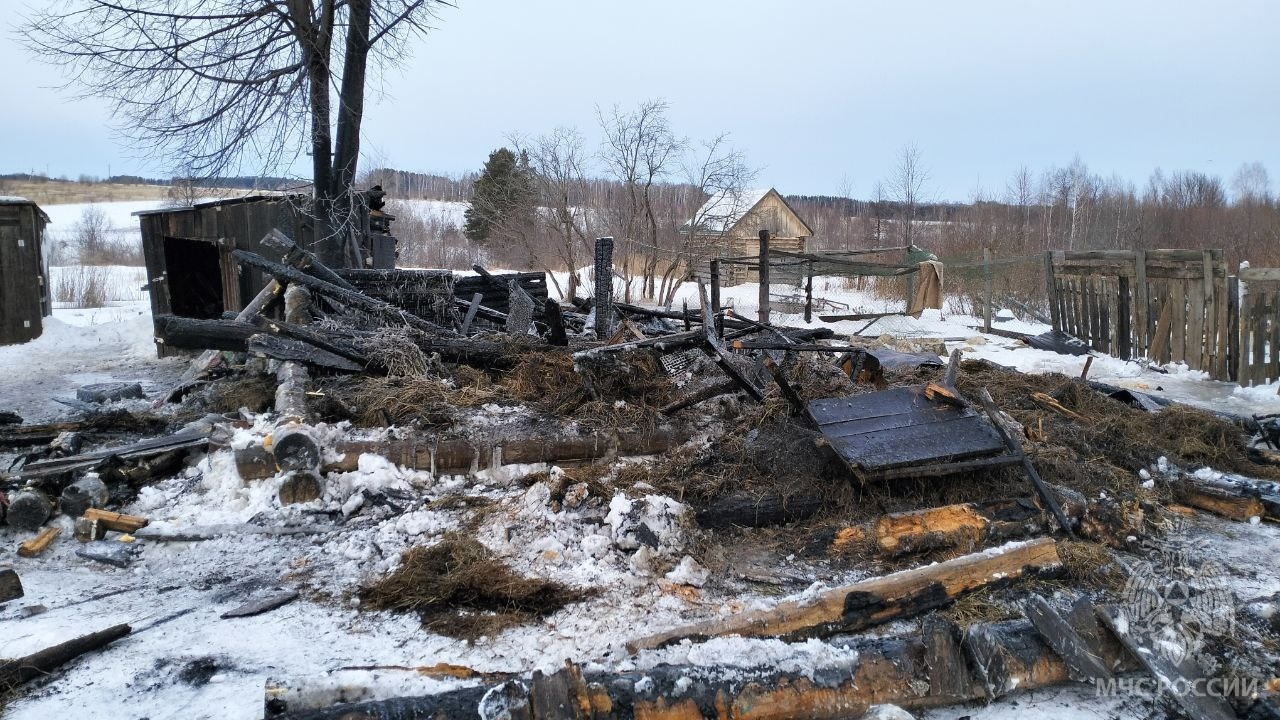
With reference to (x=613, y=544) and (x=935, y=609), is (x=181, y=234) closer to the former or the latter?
(x=613, y=544)

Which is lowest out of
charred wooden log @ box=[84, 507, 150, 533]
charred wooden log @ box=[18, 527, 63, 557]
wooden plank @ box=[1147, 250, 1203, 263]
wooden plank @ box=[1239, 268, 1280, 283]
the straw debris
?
the straw debris

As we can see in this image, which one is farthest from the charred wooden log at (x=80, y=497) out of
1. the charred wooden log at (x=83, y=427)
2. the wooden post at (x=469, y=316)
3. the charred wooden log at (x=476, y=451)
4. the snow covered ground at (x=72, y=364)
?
the wooden post at (x=469, y=316)

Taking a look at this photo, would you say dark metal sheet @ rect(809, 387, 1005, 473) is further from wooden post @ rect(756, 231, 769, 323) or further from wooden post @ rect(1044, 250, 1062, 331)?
wooden post @ rect(1044, 250, 1062, 331)

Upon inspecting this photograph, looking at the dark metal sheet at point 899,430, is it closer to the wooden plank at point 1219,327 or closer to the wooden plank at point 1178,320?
the wooden plank at point 1219,327

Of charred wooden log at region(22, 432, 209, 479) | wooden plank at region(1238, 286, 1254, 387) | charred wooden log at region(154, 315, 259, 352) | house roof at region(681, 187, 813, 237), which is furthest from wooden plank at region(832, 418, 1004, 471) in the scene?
house roof at region(681, 187, 813, 237)

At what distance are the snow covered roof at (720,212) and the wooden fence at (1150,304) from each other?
12.5 m

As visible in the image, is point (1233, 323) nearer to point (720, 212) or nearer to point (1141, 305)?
point (1141, 305)

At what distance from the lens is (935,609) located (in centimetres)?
376

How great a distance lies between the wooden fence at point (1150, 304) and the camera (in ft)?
32.4

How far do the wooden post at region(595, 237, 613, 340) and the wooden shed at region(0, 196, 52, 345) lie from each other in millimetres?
12100

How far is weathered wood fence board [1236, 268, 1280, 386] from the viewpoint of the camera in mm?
9211

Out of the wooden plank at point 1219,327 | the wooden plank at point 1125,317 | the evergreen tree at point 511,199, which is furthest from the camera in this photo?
the evergreen tree at point 511,199

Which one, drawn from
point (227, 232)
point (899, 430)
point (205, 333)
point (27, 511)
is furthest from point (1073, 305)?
point (227, 232)

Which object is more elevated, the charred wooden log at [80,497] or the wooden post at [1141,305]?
the wooden post at [1141,305]
